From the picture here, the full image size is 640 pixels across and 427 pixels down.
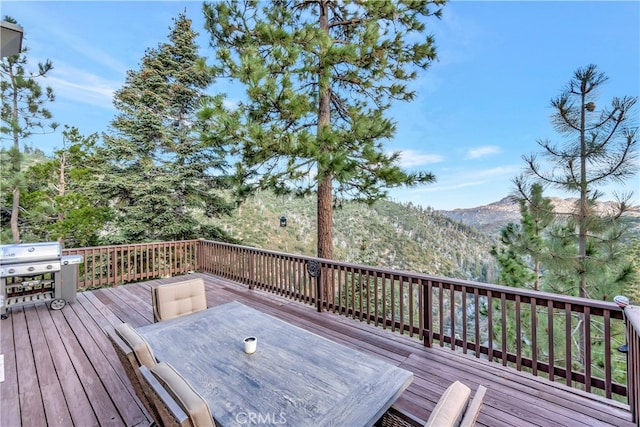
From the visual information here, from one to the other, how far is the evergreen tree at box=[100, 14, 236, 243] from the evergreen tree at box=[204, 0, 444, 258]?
4112 millimetres

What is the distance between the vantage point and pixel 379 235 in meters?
19.6

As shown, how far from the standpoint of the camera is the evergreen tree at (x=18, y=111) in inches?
327

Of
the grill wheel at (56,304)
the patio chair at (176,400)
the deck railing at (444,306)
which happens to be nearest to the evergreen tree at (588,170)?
the deck railing at (444,306)

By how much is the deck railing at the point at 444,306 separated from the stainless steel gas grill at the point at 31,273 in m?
1.22

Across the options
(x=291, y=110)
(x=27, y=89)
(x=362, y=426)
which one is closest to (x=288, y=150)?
(x=291, y=110)

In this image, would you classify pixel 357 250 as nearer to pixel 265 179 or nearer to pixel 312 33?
pixel 265 179

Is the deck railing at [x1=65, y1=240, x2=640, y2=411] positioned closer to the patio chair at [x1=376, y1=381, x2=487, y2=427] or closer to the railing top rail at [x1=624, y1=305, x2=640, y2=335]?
the railing top rail at [x1=624, y1=305, x2=640, y2=335]

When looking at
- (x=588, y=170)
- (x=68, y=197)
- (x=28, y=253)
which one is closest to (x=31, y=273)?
(x=28, y=253)

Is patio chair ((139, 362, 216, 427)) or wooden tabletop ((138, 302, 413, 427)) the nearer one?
patio chair ((139, 362, 216, 427))

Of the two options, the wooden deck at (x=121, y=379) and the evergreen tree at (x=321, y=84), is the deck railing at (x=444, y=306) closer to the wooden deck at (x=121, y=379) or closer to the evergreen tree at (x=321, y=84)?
the wooden deck at (x=121, y=379)

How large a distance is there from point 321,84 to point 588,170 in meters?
5.07

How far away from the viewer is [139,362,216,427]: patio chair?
0.98m

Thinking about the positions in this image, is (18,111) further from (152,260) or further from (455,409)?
(455,409)

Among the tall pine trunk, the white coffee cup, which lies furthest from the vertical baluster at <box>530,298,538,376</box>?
the tall pine trunk
